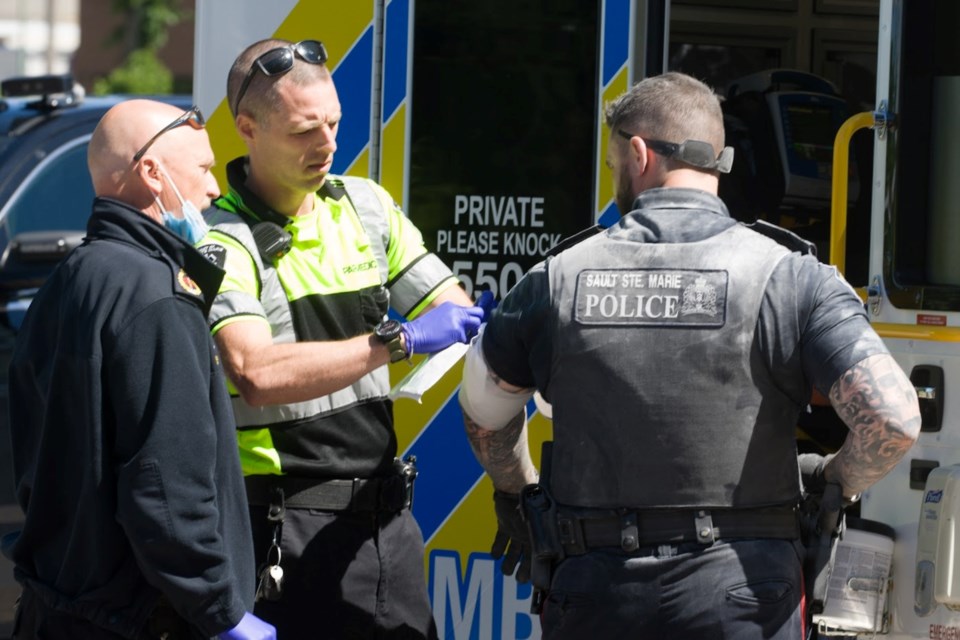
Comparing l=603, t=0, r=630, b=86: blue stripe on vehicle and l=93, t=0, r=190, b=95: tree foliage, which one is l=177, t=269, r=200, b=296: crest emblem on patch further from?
l=93, t=0, r=190, b=95: tree foliage

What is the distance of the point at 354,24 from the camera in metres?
3.72

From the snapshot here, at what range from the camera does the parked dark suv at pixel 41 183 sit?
5234 mm

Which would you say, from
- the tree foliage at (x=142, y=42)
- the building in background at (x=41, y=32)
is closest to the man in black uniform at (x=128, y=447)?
the tree foliage at (x=142, y=42)

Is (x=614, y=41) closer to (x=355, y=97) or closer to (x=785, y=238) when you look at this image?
(x=355, y=97)

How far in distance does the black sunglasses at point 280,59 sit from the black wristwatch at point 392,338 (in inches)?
22.2

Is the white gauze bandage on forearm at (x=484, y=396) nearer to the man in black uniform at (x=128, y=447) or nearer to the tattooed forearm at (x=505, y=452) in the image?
the tattooed forearm at (x=505, y=452)

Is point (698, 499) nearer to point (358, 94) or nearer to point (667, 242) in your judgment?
point (667, 242)

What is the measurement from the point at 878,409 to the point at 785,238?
41 cm

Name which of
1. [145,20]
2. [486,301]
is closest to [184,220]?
[486,301]

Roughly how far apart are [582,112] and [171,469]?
5.52 feet

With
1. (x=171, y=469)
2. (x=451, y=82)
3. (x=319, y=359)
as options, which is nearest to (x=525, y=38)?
(x=451, y=82)

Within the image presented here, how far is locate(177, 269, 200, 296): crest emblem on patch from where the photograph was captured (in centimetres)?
244

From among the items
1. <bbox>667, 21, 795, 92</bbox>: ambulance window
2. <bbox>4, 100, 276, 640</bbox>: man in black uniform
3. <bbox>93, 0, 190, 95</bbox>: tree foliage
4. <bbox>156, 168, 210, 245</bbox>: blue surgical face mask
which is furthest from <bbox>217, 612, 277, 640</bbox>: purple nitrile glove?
<bbox>93, 0, 190, 95</bbox>: tree foliage

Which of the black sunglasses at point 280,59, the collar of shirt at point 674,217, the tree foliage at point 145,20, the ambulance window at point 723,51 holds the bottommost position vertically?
the collar of shirt at point 674,217
